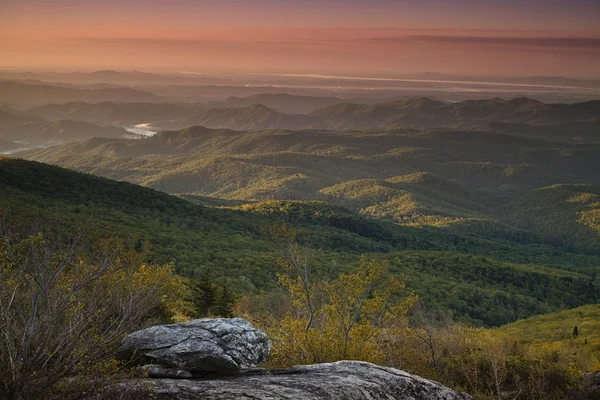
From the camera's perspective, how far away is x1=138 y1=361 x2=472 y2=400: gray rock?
39.7ft

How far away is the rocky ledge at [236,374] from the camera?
1230cm

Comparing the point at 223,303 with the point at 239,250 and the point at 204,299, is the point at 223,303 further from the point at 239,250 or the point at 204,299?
the point at 239,250

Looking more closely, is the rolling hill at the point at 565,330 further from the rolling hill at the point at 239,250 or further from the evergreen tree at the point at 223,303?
the evergreen tree at the point at 223,303

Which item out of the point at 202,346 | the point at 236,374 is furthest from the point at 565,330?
the point at 202,346

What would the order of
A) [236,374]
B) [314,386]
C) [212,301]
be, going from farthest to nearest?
[212,301], [236,374], [314,386]

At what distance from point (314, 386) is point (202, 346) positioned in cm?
534

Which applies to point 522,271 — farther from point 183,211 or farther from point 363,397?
point 363,397

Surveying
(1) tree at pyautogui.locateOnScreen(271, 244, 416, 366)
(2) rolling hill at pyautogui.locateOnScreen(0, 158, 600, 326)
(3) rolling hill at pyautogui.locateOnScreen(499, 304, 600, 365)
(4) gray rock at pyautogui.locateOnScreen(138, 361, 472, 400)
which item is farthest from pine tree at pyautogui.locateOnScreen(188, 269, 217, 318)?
(3) rolling hill at pyautogui.locateOnScreen(499, 304, 600, 365)

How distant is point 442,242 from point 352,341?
587 feet

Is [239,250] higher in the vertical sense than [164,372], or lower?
lower

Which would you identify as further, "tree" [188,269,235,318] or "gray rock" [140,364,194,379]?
"tree" [188,269,235,318]

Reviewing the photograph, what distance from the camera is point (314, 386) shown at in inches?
509

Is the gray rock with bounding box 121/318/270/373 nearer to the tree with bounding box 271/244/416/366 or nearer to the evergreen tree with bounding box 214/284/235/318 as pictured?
the tree with bounding box 271/244/416/366

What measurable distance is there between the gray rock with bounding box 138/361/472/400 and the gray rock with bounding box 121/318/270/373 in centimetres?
118
